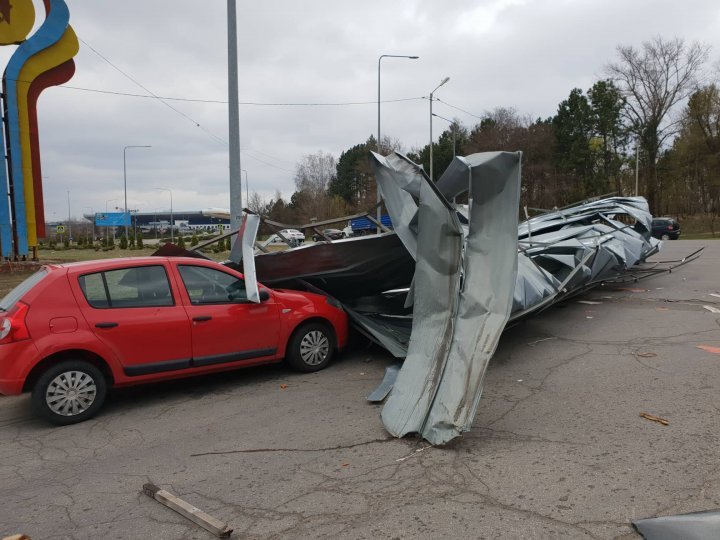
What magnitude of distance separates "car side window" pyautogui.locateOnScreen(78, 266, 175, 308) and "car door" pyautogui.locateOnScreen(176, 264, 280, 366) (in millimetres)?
232

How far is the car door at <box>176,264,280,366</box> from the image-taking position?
5.69 metres

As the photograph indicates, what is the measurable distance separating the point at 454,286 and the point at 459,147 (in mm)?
59770

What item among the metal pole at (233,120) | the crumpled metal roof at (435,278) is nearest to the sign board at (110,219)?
the metal pole at (233,120)

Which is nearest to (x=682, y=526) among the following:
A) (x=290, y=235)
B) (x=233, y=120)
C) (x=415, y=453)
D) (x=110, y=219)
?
(x=415, y=453)

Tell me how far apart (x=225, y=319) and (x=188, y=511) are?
272 cm

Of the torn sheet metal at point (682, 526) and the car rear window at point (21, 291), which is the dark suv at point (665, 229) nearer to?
the torn sheet metal at point (682, 526)

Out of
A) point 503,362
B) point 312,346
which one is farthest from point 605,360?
point 312,346

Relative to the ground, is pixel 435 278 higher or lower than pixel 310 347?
higher

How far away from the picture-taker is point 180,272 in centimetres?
584

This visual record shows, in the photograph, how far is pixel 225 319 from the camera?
5824mm

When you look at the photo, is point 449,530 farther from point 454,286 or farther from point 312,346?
point 312,346

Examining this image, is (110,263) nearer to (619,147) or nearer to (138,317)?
(138,317)

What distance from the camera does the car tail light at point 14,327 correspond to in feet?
15.7

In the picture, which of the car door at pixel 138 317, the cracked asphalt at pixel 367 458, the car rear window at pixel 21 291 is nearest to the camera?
the cracked asphalt at pixel 367 458
